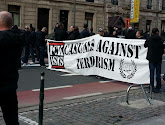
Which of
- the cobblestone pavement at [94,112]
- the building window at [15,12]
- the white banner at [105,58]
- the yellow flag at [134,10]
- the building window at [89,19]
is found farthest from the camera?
the yellow flag at [134,10]

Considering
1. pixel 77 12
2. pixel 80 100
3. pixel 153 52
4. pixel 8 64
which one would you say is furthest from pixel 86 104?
pixel 77 12

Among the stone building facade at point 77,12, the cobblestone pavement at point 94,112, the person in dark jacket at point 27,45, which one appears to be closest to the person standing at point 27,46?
the person in dark jacket at point 27,45

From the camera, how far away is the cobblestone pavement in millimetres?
5660

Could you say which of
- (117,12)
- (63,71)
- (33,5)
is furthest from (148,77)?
(117,12)

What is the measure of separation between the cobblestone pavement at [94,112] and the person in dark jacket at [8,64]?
1584 mm

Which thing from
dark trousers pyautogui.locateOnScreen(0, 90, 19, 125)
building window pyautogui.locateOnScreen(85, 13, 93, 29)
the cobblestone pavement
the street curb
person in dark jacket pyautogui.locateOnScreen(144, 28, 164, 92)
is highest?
building window pyautogui.locateOnScreen(85, 13, 93, 29)

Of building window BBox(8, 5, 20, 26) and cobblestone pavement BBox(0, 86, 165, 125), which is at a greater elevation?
building window BBox(8, 5, 20, 26)

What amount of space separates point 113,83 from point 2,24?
649 centimetres

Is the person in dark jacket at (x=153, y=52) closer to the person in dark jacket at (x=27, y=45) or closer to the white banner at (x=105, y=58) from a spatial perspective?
the white banner at (x=105, y=58)

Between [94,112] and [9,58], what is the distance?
9.74ft

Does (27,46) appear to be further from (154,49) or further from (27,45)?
(154,49)

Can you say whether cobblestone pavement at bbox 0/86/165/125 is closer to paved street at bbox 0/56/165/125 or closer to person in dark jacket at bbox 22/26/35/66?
paved street at bbox 0/56/165/125

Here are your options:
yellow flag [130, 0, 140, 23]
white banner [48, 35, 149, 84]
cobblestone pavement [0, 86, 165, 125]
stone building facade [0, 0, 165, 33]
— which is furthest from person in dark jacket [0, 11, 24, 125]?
yellow flag [130, 0, 140, 23]

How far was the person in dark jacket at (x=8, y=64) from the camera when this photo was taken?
3.78 meters
